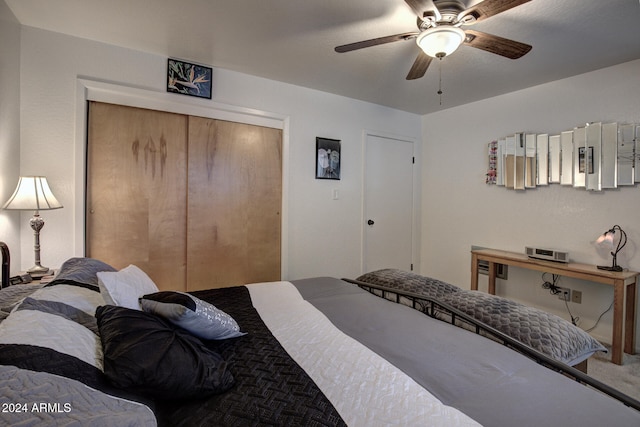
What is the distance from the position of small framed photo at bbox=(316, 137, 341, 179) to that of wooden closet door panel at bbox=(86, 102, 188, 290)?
1.37 metres

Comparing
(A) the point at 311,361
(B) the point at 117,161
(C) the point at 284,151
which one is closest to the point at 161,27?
(B) the point at 117,161

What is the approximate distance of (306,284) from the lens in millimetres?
2018

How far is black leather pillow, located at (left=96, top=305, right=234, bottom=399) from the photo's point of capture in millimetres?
754

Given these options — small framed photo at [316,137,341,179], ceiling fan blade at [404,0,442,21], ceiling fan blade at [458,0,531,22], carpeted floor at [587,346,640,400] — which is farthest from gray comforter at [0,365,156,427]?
small framed photo at [316,137,341,179]

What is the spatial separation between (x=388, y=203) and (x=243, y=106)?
84.2 inches

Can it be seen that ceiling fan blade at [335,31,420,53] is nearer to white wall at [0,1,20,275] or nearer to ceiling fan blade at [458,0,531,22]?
ceiling fan blade at [458,0,531,22]

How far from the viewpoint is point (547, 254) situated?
2809 mm

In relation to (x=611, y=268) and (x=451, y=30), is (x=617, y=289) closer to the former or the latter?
(x=611, y=268)

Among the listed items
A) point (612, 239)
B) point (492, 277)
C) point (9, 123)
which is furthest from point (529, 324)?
point (9, 123)

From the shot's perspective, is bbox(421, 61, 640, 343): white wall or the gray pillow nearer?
the gray pillow

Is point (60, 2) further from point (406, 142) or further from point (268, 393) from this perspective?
point (406, 142)

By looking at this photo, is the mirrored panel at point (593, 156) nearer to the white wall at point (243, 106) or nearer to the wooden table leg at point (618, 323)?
the wooden table leg at point (618, 323)

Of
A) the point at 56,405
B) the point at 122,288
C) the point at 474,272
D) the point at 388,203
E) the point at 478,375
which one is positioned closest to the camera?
the point at 56,405

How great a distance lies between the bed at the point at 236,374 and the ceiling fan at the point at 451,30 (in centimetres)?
156
